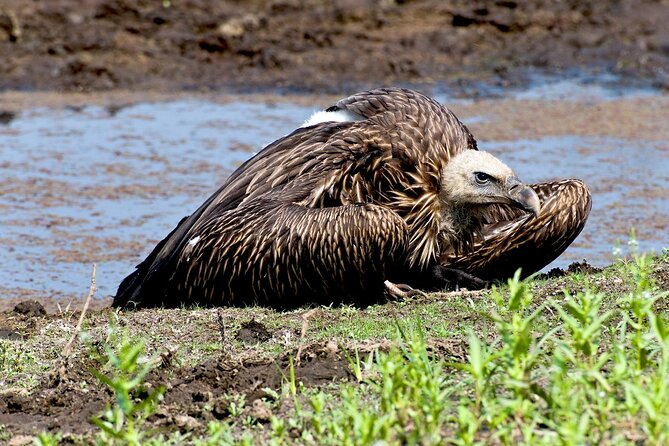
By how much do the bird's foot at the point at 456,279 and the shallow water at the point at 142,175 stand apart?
5.19 ft

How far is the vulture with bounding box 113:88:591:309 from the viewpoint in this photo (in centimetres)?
701

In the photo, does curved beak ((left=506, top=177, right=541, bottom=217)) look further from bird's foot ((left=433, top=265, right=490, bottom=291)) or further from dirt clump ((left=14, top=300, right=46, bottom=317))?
dirt clump ((left=14, top=300, right=46, bottom=317))

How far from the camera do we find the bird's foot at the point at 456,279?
7.22 meters

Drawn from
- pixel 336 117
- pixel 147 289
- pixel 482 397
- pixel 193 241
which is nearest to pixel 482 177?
pixel 336 117

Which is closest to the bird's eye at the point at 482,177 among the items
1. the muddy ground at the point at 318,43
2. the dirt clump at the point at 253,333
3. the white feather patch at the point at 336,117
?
the white feather patch at the point at 336,117

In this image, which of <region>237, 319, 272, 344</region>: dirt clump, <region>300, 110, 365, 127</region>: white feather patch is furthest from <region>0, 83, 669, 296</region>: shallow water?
<region>237, 319, 272, 344</region>: dirt clump

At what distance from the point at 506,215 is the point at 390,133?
1002 mm

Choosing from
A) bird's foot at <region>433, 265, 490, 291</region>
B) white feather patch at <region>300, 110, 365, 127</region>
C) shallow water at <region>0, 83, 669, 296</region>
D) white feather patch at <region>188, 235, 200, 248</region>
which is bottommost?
shallow water at <region>0, 83, 669, 296</region>

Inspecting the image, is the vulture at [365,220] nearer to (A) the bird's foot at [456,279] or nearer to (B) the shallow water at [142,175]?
(A) the bird's foot at [456,279]

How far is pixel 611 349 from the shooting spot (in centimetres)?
460

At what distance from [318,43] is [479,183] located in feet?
30.0

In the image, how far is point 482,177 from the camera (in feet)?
23.8

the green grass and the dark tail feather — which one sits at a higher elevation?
the green grass

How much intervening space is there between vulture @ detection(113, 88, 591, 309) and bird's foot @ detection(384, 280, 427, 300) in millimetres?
10
